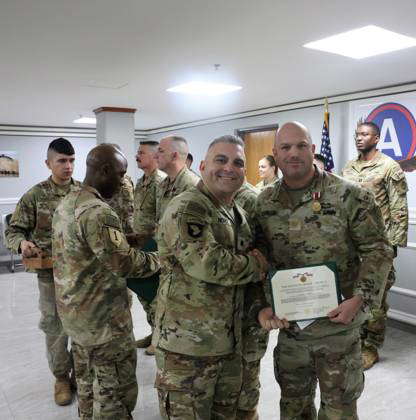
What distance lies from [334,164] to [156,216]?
2922mm

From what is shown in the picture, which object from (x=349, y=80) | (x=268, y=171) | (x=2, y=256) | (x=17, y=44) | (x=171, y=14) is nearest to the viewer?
(x=171, y=14)

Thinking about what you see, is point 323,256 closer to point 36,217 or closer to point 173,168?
point 173,168

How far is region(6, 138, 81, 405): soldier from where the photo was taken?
2.89 metres

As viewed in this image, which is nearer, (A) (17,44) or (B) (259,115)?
(A) (17,44)

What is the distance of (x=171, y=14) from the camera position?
2.55 meters

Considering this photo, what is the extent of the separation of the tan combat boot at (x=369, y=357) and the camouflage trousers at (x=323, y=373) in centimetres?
171

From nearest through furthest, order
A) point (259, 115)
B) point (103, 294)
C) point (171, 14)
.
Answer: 1. point (103, 294)
2. point (171, 14)
3. point (259, 115)

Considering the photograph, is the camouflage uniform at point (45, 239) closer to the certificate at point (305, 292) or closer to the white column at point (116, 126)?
the certificate at point (305, 292)

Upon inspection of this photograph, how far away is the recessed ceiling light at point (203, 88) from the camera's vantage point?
4.73 m

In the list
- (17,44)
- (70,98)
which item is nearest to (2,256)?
(70,98)

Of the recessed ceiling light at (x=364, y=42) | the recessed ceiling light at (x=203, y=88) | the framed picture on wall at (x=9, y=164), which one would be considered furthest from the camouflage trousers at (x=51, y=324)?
the framed picture on wall at (x=9, y=164)

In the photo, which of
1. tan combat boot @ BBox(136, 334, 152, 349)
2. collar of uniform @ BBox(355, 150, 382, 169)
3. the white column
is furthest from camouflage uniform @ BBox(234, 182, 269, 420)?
the white column

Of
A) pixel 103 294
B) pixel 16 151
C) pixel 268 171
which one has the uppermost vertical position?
pixel 16 151

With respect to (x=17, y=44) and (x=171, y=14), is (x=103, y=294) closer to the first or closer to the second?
(x=171, y=14)
